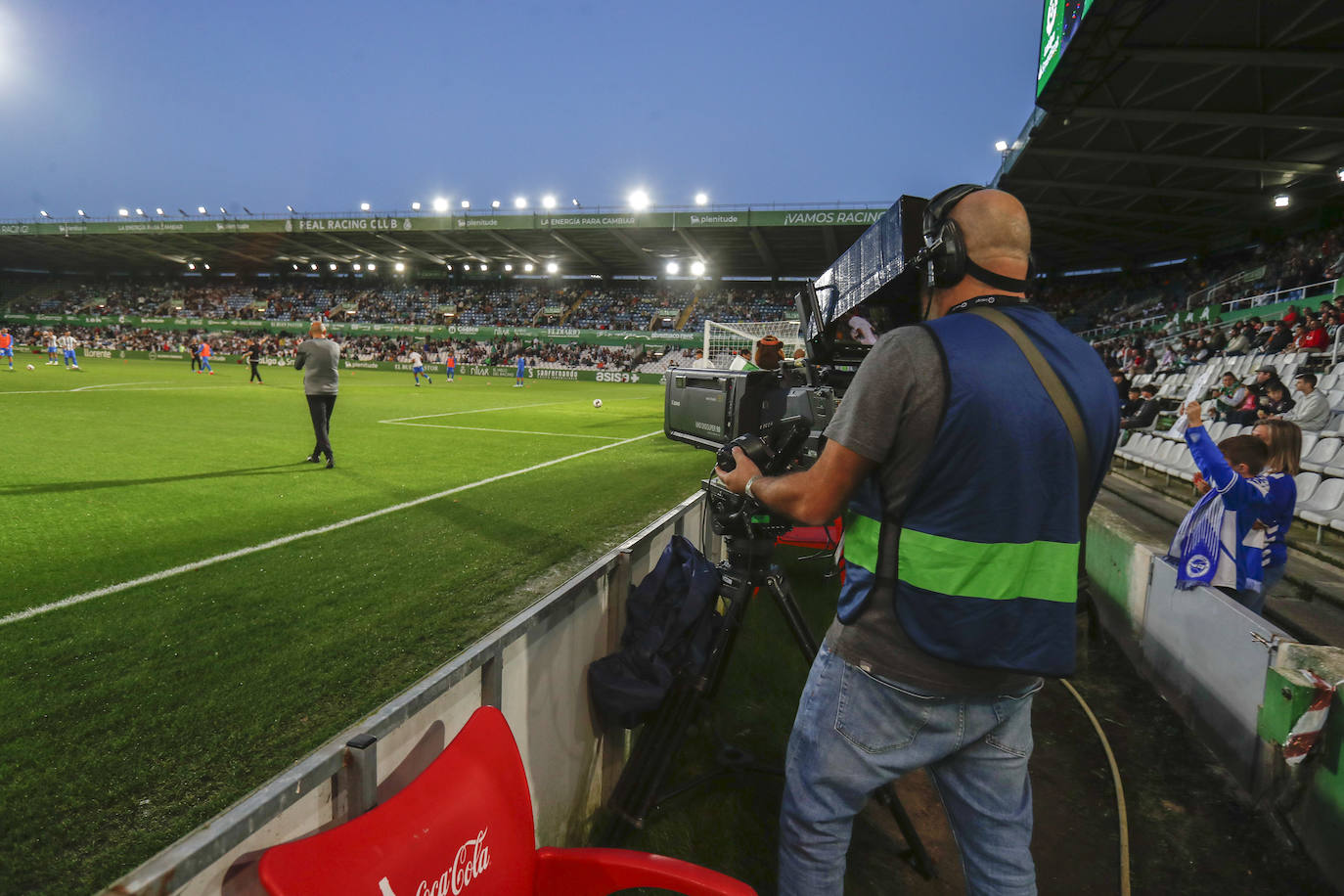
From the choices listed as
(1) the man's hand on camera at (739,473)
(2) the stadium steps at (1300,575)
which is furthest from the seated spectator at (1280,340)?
(1) the man's hand on camera at (739,473)

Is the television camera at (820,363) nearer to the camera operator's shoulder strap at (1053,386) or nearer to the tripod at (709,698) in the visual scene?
the tripod at (709,698)

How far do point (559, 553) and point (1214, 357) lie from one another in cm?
1696

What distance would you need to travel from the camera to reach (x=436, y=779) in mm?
1240

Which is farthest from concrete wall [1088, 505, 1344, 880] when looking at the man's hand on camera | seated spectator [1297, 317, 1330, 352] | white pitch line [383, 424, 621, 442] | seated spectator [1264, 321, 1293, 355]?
seated spectator [1264, 321, 1293, 355]

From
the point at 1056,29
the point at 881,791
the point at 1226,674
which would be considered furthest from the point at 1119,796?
the point at 1056,29

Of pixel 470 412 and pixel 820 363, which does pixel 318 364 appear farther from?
pixel 470 412

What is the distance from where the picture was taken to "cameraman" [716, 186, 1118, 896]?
1274 millimetres

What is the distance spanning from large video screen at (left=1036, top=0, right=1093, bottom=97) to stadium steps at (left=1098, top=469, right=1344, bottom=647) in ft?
33.5

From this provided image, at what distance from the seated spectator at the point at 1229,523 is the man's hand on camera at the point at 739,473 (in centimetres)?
296

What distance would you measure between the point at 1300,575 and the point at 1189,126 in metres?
19.1

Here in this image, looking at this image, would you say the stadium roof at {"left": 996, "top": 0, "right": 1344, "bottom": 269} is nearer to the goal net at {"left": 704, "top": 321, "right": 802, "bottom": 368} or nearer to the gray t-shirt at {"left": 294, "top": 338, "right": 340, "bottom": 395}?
the goal net at {"left": 704, "top": 321, "right": 802, "bottom": 368}

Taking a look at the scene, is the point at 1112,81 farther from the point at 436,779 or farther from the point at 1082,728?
the point at 436,779

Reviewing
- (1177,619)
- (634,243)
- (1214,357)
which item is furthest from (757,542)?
(634,243)

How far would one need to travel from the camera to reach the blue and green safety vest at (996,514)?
1256mm
